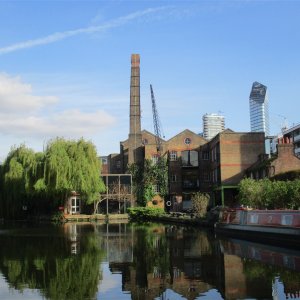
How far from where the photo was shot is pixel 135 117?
243 ft

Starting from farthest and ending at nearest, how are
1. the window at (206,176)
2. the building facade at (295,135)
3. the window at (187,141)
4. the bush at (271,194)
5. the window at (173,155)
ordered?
1. the building facade at (295,135)
2. the window at (187,141)
3. the window at (173,155)
4. the window at (206,176)
5. the bush at (271,194)

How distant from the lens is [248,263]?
53.8ft

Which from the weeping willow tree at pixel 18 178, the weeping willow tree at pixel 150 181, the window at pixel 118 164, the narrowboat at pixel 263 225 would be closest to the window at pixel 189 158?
the weeping willow tree at pixel 150 181

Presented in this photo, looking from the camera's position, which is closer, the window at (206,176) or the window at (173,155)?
the window at (206,176)

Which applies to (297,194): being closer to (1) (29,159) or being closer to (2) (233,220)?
(2) (233,220)

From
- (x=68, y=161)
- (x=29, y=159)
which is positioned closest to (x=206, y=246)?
(x=68, y=161)

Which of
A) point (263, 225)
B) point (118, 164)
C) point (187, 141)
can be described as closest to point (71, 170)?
point (187, 141)

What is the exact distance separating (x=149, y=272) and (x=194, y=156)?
48.9m

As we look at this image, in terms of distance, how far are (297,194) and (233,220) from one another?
14.3ft

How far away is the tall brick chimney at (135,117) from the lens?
70.8 meters

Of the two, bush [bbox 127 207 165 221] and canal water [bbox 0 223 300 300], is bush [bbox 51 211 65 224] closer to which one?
bush [bbox 127 207 165 221]

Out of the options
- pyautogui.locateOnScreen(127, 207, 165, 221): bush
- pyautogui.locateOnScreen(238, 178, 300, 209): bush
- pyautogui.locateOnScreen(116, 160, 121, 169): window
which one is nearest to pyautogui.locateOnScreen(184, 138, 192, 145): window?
pyautogui.locateOnScreen(127, 207, 165, 221): bush

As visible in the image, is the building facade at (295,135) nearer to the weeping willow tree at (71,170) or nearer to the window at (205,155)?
the window at (205,155)

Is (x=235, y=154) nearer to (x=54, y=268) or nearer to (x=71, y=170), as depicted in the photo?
(x=71, y=170)
